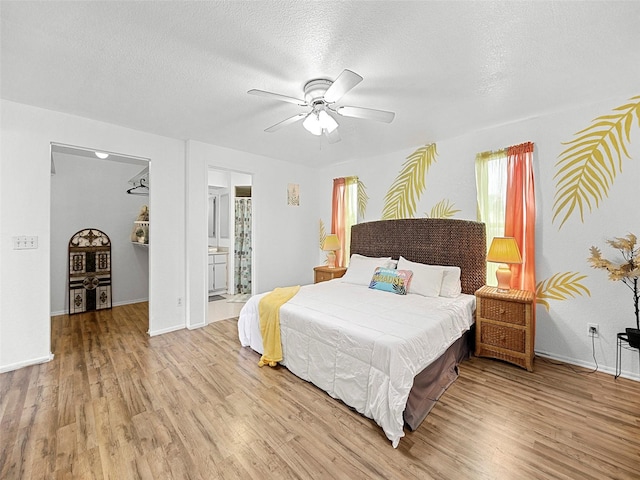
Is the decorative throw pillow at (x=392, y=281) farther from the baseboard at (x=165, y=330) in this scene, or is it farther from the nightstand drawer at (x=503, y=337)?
the baseboard at (x=165, y=330)

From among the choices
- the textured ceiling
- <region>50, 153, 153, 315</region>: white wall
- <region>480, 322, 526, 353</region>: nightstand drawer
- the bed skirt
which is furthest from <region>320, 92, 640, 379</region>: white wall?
<region>50, 153, 153, 315</region>: white wall

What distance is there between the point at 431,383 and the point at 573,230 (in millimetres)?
2113

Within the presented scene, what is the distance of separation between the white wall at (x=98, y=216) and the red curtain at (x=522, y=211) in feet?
18.6

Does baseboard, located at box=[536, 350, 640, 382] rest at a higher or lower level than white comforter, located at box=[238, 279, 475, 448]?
lower

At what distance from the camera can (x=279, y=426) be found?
1.88m

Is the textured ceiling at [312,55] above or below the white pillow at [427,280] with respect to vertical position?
above

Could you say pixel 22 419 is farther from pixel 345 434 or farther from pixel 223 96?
pixel 223 96

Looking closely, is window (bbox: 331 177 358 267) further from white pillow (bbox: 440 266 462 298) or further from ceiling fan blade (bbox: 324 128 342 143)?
ceiling fan blade (bbox: 324 128 342 143)

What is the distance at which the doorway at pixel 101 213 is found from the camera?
168 inches

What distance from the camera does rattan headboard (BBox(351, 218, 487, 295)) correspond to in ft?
10.8

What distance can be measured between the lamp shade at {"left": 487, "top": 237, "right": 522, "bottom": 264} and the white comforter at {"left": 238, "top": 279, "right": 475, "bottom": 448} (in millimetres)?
533

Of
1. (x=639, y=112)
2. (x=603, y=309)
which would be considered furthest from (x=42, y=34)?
(x=603, y=309)

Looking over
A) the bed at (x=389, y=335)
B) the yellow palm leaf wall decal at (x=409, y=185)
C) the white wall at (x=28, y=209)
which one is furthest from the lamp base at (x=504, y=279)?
the white wall at (x=28, y=209)

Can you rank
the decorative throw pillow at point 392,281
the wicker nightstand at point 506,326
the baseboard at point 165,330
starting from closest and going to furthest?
the wicker nightstand at point 506,326
the decorative throw pillow at point 392,281
the baseboard at point 165,330
